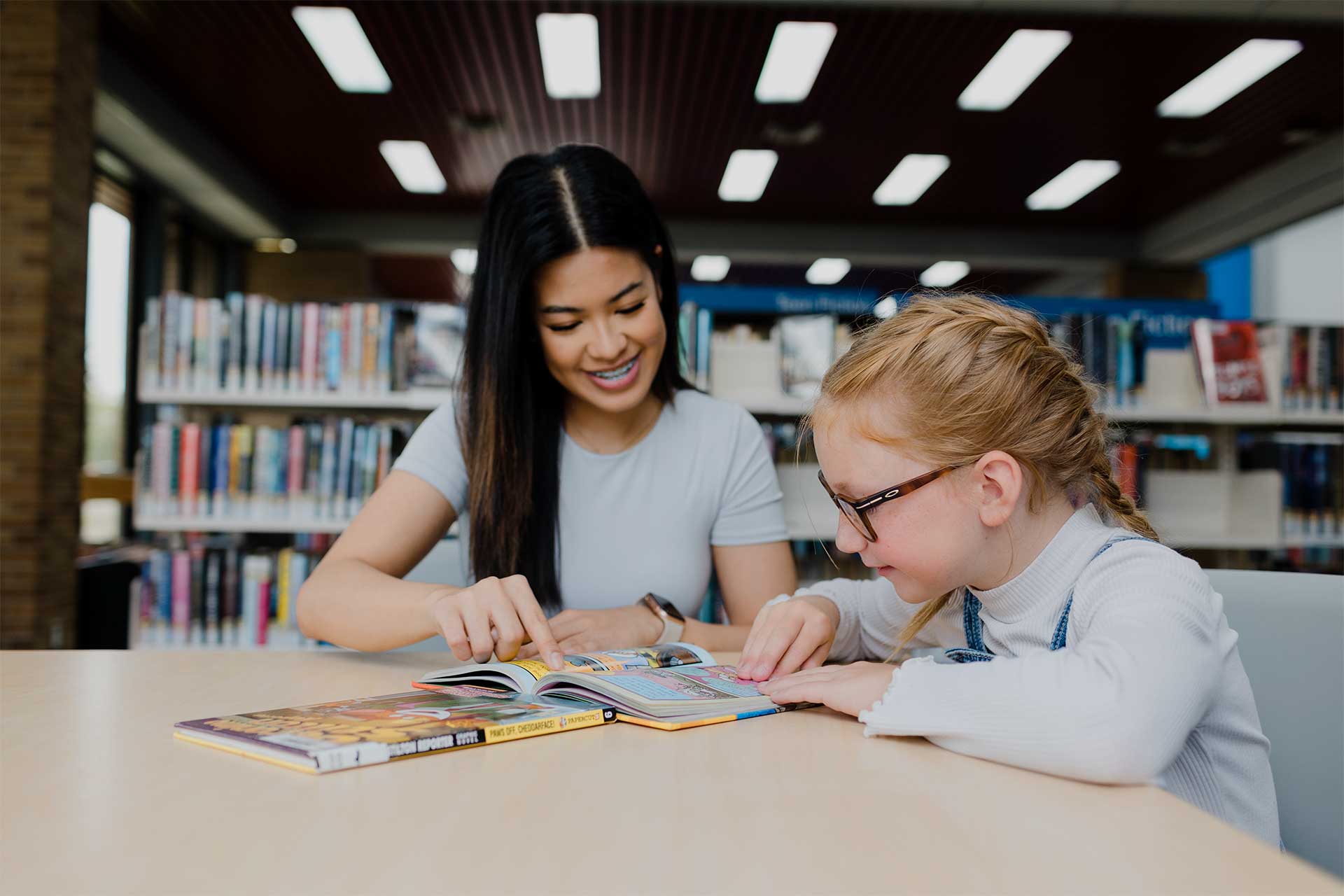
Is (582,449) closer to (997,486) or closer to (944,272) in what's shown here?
(997,486)

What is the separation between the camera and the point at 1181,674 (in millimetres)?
711

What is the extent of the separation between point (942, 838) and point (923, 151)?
21.1ft

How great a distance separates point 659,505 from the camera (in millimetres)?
1588

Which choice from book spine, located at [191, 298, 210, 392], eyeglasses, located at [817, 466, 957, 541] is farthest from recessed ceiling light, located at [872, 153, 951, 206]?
eyeglasses, located at [817, 466, 957, 541]

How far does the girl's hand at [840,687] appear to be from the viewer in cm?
87

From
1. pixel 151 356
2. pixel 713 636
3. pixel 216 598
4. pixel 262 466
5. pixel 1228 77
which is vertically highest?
pixel 1228 77

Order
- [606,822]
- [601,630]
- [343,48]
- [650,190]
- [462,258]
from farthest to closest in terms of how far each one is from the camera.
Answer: [462,258] < [650,190] < [343,48] < [601,630] < [606,822]

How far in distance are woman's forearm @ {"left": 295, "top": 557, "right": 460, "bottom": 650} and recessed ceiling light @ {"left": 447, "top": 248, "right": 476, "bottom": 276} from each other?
6.63 meters

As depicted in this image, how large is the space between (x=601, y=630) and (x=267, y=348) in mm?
2591

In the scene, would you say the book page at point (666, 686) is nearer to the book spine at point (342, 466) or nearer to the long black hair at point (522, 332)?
the long black hair at point (522, 332)

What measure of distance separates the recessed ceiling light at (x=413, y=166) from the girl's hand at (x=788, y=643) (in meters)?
6.01

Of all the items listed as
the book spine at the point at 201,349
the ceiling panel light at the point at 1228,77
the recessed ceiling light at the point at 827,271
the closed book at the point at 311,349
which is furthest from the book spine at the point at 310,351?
the recessed ceiling light at the point at 827,271

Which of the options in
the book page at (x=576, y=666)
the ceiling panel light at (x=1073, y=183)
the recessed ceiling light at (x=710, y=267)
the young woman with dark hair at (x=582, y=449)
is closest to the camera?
the book page at (x=576, y=666)

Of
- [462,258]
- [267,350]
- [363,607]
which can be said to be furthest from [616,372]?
[462,258]
